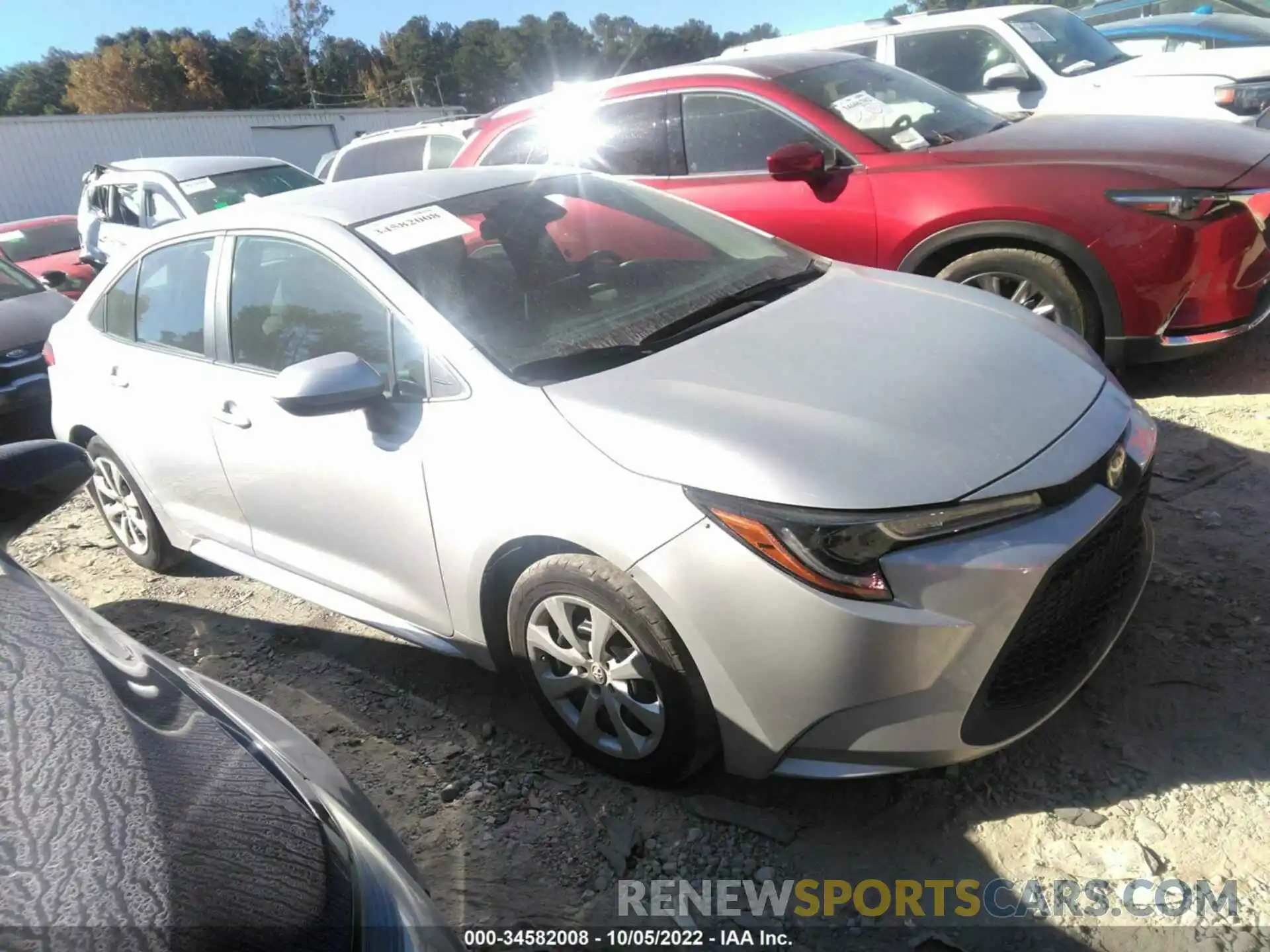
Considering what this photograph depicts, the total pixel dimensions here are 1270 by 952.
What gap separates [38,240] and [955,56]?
11.2 meters

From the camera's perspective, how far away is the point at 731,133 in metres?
5.15

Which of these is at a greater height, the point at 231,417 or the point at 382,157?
the point at 382,157

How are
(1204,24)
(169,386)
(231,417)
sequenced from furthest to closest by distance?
(1204,24) < (169,386) < (231,417)

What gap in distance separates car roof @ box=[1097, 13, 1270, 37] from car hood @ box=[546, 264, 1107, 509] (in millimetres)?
7432

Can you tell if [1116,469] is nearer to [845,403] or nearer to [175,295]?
[845,403]

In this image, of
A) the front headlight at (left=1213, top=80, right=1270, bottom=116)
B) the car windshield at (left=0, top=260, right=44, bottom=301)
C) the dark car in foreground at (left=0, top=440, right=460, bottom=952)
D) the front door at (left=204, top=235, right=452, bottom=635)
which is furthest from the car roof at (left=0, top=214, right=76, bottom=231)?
the front headlight at (left=1213, top=80, right=1270, bottom=116)

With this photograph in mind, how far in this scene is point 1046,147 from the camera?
174 inches

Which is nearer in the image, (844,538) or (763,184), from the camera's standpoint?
(844,538)

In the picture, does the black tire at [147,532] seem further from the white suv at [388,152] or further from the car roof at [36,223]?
the car roof at [36,223]

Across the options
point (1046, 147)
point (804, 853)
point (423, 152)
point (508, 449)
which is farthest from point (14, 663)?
point (423, 152)

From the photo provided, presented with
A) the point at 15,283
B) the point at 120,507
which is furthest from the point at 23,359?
the point at 120,507

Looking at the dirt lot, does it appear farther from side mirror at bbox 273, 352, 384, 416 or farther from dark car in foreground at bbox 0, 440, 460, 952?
side mirror at bbox 273, 352, 384, 416

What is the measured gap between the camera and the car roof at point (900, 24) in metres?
7.49

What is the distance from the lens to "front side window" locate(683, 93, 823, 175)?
494 cm
